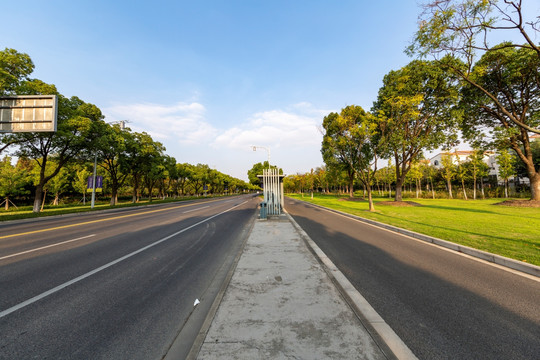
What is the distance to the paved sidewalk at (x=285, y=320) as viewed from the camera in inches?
85.6

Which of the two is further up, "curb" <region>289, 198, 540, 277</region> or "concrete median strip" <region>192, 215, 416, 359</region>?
"concrete median strip" <region>192, 215, 416, 359</region>

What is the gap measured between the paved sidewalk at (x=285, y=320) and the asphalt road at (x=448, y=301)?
2.27 feet

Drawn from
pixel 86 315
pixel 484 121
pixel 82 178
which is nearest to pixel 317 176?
pixel 484 121

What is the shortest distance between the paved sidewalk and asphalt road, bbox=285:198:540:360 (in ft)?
2.27

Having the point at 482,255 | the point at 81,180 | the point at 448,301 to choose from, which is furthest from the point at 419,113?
the point at 81,180

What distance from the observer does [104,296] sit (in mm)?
3691

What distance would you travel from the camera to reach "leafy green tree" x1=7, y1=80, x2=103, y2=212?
61.6ft

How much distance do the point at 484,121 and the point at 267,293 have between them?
98.7ft

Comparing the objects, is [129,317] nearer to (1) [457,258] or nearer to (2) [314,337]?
(2) [314,337]

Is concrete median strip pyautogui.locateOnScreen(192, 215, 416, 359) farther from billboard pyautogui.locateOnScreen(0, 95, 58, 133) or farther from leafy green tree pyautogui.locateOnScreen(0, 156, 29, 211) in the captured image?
leafy green tree pyautogui.locateOnScreen(0, 156, 29, 211)

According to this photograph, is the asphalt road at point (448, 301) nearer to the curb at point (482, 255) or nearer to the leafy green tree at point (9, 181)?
the curb at point (482, 255)

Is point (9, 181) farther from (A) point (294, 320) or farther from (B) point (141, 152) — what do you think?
(A) point (294, 320)

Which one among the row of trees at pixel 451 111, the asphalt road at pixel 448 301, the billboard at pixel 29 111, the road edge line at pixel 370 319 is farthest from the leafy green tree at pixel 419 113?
the billboard at pixel 29 111

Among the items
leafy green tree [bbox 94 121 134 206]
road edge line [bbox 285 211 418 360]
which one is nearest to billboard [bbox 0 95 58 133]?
leafy green tree [bbox 94 121 134 206]
